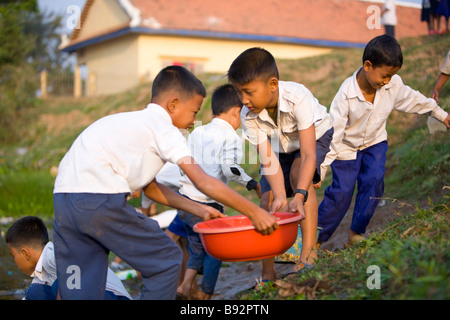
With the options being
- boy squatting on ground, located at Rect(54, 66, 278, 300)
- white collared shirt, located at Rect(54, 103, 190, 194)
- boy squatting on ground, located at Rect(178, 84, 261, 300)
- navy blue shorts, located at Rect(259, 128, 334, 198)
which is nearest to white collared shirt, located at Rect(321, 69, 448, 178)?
navy blue shorts, located at Rect(259, 128, 334, 198)

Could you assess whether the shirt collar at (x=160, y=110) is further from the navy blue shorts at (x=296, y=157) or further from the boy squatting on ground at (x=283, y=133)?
the navy blue shorts at (x=296, y=157)

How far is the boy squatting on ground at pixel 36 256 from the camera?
355 centimetres

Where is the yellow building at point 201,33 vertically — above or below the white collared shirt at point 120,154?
above

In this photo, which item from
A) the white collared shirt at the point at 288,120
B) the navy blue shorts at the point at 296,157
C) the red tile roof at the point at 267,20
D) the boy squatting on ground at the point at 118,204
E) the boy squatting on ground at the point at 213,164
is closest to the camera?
the boy squatting on ground at the point at 118,204

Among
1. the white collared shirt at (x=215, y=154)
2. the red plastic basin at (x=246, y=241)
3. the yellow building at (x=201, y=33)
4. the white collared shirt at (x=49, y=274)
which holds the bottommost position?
the white collared shirt at (x=49, y=274)

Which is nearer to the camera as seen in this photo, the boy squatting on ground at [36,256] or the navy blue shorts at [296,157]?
the boy squatting on ground at [36,256]

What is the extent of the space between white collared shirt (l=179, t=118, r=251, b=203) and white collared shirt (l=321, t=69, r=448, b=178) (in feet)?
2.67

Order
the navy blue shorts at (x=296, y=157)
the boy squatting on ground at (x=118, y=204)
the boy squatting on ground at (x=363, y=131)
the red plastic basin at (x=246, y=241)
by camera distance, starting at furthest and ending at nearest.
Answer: the boy squatting on ground at (x=363, y=131)
the navy blue shorts at (x=296, y=157)
the red plastic basin at (x=246, y=241)
the boy squatting on ground at (x=118, y=204)

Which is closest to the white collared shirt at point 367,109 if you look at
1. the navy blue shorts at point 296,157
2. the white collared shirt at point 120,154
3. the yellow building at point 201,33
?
the navy blue shorts at point 296,157

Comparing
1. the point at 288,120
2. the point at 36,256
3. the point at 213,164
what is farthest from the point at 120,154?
the point at 213,164

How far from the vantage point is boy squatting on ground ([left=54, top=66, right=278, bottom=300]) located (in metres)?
2.93

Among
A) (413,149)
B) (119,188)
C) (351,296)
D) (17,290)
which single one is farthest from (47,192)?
(351,296)

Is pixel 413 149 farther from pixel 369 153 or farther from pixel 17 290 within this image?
pixel 17 290

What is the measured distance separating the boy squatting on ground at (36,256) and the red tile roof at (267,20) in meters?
15.8
